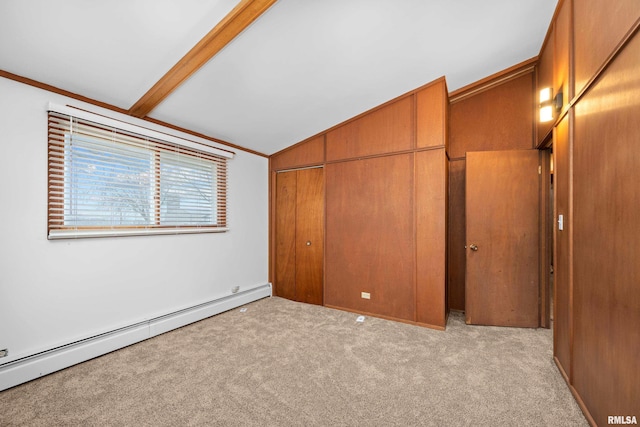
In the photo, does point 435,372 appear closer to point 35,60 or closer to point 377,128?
point 377,128

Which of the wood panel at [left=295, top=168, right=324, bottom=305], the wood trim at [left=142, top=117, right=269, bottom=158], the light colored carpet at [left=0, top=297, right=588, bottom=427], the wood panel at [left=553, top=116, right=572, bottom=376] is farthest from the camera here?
the wood panel at [left=295, top=168, right=324, bottom=305]

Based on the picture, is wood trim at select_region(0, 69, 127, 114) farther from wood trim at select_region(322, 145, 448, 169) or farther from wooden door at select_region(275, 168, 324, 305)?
wood trim at select_region(322, 145, 448, 169)

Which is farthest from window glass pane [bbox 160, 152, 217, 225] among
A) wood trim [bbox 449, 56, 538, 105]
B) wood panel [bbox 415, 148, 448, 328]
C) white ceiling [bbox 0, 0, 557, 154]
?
wood trim [bbox 449, 56, 538, 105]

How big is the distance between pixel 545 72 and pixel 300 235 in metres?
→ 3.43

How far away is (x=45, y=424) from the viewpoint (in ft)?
5.31

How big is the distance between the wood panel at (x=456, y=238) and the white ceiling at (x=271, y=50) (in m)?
1.10

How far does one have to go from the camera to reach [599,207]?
1.49 m

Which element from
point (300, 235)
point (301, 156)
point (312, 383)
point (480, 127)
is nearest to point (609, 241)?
point (312, 383)

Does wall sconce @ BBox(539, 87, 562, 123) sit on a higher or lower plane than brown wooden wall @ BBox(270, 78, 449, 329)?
higher

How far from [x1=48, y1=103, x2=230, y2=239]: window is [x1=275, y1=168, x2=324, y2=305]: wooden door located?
1100 millimetres

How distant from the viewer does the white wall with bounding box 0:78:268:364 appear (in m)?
1.99

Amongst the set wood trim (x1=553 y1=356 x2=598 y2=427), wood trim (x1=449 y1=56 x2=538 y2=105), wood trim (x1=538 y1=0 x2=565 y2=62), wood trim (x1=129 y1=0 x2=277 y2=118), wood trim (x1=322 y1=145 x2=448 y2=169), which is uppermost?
wood trim (x1=538 y1=0 x2=565 y2=62)

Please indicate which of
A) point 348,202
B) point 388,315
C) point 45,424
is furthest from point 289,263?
point 45,424

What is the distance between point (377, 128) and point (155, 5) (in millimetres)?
2494
